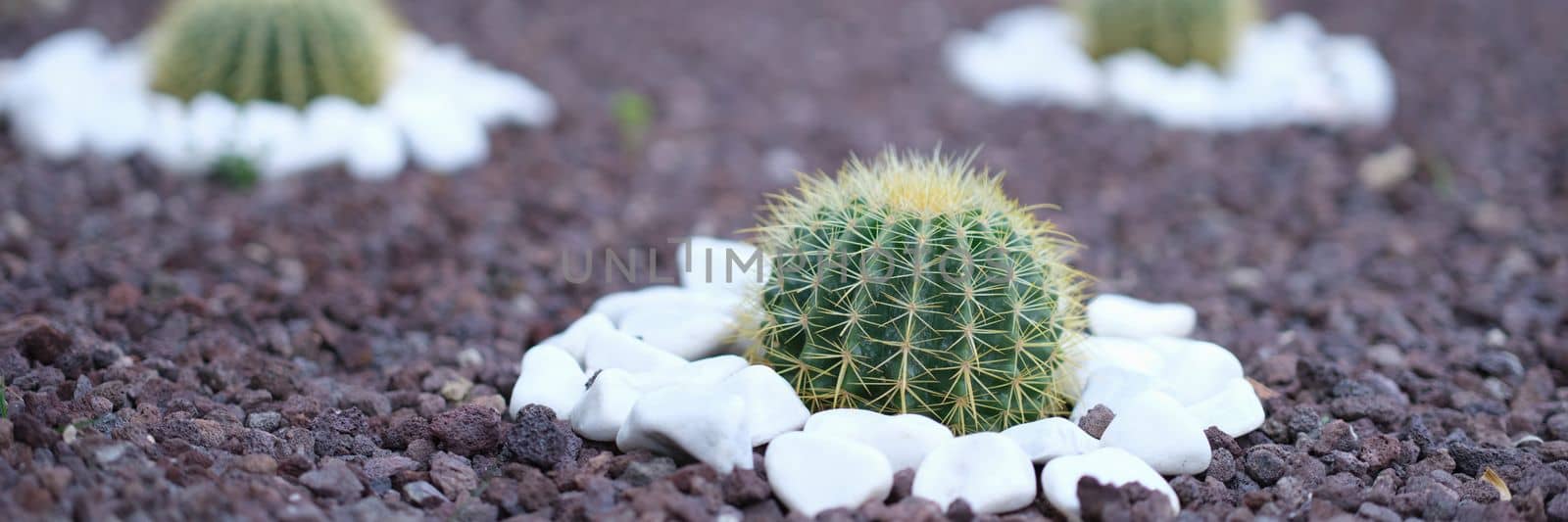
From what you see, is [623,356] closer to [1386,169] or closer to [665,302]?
[665,302]

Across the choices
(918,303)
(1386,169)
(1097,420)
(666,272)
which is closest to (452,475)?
(918,303)

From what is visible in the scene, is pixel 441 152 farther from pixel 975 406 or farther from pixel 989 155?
pixel 975 406

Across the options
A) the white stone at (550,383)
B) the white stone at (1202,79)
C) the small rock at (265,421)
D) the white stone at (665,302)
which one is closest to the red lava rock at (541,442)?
the white stone at (550,383)

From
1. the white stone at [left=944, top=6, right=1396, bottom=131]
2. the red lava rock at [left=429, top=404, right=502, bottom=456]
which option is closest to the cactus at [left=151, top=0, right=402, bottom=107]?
the red lava rock at [left=429, top=404, right=502, bottom=456]

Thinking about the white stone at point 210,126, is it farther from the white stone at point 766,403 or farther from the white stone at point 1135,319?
the white stone at point 1135,319

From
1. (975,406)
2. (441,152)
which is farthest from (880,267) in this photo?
(441,152)

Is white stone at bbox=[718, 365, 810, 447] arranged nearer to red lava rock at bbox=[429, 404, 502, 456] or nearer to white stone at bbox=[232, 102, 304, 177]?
red lava rock at bbox=[429, 404, 502, 456]
